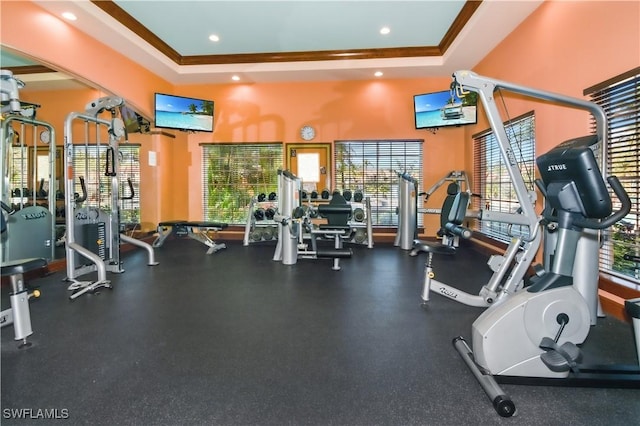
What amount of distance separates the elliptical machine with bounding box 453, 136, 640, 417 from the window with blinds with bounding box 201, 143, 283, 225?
17.2 ft

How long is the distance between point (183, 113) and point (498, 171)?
5.48 metres

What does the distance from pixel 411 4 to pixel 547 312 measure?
3.93m

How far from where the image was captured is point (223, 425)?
138 centimetres

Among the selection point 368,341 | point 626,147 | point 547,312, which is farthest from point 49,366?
point 626,147

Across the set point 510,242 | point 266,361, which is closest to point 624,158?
point 510,242

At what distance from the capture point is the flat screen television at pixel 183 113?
18.6ft

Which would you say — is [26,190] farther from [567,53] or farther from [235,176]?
[567,53]

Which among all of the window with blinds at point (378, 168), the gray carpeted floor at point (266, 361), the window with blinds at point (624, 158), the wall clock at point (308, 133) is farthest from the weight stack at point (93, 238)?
the window with blinds at point (624, 158)

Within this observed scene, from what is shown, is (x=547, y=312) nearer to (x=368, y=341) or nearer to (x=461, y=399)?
(x=461, y=399)

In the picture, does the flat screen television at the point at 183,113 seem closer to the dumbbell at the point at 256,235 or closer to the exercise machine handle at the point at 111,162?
the exercise machine handle at the point at 111,162

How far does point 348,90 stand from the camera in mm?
6199

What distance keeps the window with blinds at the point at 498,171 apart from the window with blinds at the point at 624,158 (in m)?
1.10

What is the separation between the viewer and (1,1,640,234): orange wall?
2.91 m

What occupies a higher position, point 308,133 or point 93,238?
point 308,133
